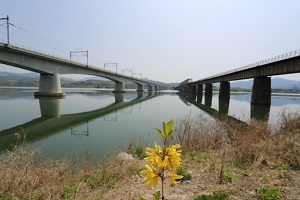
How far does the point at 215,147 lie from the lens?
7.91 metres

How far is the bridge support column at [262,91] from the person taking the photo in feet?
106

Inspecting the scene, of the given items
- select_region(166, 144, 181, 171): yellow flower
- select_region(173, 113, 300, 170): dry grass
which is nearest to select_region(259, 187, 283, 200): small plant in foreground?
select_region(173, 113, 300, 170): dry grass

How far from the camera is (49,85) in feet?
132

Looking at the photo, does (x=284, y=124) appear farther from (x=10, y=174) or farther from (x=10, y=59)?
(x=10, y=59)

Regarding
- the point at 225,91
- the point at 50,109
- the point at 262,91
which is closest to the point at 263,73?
the point at 262,91

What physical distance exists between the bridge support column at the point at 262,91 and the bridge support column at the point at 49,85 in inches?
1457

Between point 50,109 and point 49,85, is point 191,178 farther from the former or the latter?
point 49,85

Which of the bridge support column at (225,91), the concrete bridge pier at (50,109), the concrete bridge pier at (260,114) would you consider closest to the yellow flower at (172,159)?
the concrete bridge pier at (260,114)

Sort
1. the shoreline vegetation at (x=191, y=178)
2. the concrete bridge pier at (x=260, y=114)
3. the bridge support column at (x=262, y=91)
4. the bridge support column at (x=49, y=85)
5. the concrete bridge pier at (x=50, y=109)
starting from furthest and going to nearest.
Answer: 1. the bridge support column at (x=49, y=85)
2. the bridge support column at (x=262, y=91)
3. the concrete bridge pier at (x=50, y=109)
4. the concrete bridge pier at (x=260, y=114)
5. the shoreline vegetation at (x=191, y=178)

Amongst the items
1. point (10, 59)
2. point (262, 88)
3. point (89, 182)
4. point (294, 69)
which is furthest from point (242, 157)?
point (10, 59)

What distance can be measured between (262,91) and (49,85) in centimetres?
3944

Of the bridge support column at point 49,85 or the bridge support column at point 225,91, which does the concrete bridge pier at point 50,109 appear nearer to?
the bridge support column at point 49,85

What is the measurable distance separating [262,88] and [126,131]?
92.3 ft

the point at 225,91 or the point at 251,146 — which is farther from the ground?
the point at 225,91
